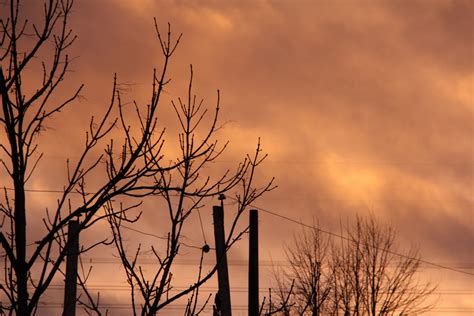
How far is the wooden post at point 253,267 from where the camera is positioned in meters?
21.6

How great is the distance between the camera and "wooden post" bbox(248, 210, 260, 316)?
2164 centimetres

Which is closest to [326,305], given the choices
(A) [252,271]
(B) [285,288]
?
(B) [285,288]

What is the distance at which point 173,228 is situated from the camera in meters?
6.45

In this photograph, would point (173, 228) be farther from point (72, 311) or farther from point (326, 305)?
point (326, 305)

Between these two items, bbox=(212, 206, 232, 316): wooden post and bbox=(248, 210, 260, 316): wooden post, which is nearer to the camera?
bbox=(248, 210, 260, 316): wooden post

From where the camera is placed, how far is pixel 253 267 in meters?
22.3

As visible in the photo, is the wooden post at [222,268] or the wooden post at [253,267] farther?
the wooden post at [222,268]

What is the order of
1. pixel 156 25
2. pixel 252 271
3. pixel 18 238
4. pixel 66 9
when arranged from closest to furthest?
pixel 18 238 → pixel 66 9 → pixel 156 25 → pixel 252 271

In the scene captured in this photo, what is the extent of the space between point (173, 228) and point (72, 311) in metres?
17.3

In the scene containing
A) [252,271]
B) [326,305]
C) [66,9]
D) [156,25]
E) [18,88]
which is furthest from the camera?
[326,305]

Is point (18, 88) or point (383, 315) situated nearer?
point (18, 88)

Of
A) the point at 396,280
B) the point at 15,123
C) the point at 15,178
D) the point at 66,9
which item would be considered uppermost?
the point at 396,280

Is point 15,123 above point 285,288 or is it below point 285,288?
below

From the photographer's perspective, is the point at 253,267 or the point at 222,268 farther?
the point at 222,268
